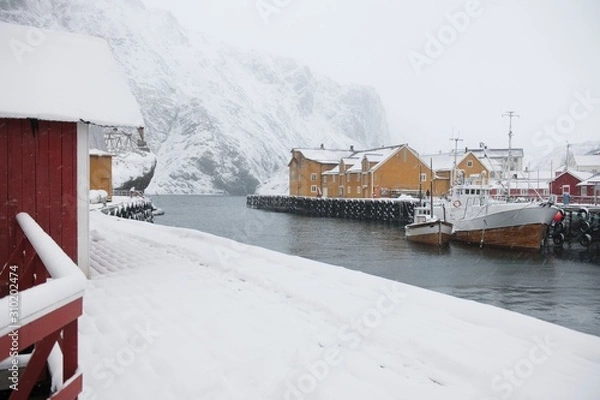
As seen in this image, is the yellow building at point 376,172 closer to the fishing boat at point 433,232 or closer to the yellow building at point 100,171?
the fishing boat at point 433,232

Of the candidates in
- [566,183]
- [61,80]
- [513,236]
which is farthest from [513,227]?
[566,183]

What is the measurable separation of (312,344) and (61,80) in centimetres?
675

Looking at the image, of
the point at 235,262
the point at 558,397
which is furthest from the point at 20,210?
the point at 558,397

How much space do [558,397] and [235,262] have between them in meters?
7.37

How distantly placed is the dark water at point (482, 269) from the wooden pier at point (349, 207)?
42.0ft

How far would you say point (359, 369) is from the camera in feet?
16.4

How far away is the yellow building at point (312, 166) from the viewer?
7675 cm

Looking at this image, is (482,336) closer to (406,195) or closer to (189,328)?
(189,328)

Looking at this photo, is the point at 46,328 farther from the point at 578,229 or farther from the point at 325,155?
the point at 325,155

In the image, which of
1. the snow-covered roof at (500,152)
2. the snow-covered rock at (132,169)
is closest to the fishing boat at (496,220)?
the snow-covered rock at (132,169)

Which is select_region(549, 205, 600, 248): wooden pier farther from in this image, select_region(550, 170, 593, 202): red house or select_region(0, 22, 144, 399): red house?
select_region(0, 22, 144, 399): red house

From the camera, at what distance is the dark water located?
16922 millimetres

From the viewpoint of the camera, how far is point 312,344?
5625 mm

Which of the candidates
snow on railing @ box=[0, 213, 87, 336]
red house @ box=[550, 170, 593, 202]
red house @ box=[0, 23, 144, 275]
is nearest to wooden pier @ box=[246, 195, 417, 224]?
red house @ box=[550, 170, 593, 202]
